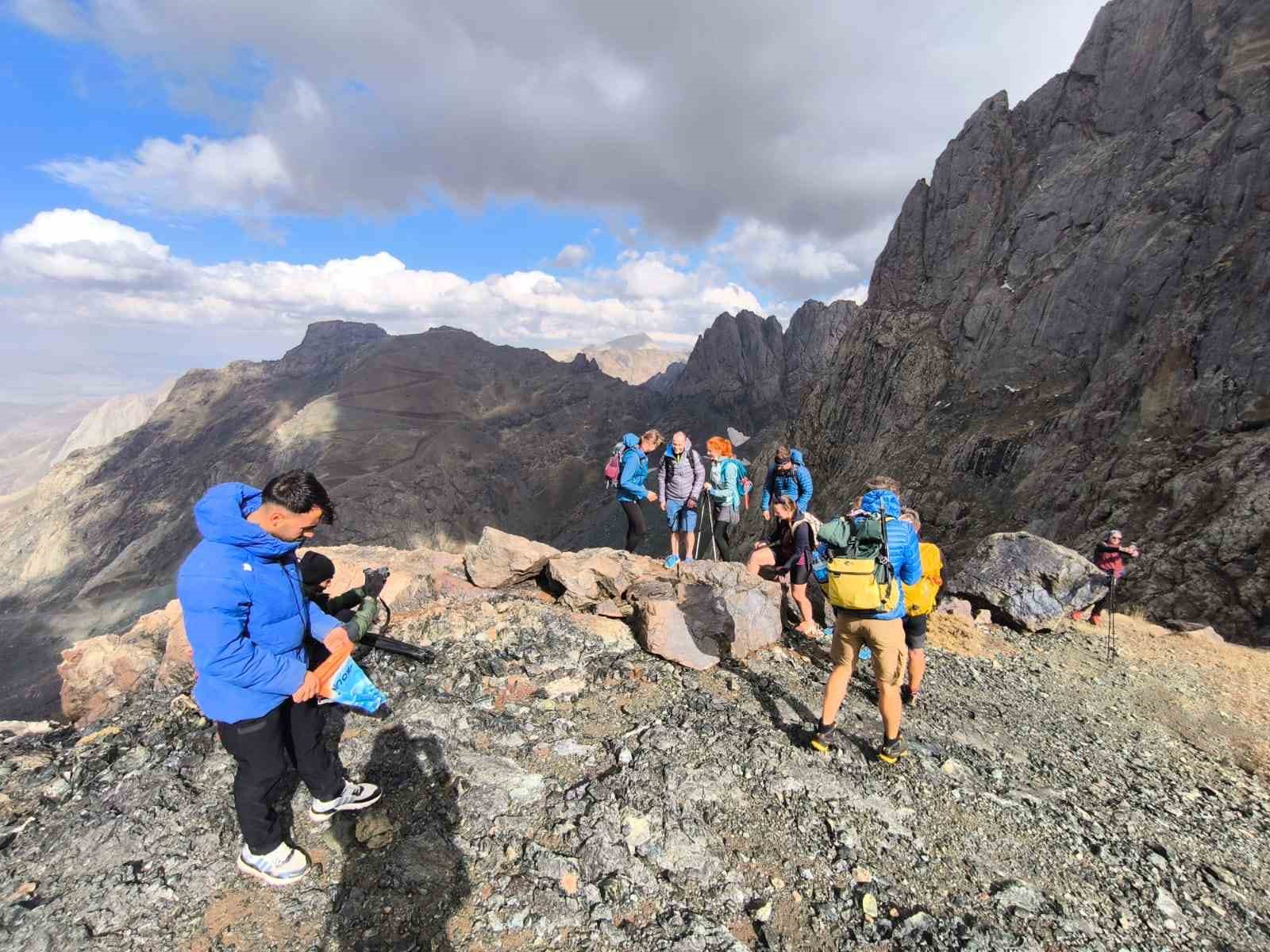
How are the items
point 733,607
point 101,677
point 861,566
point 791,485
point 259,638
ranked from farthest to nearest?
point 791,485 < point 733,607 < point 101,677 < point 861,566 < point 259,638

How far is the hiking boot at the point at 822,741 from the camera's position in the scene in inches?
226

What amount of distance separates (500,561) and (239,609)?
6002 mm

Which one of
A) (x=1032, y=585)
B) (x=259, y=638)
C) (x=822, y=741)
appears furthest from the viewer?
(x=1032, y=585)

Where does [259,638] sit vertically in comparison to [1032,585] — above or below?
above

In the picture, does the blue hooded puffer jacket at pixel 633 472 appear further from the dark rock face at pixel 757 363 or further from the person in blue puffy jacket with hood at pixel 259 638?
the dark rock face at pixel 757 363

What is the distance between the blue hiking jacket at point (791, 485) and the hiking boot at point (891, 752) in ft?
13.3

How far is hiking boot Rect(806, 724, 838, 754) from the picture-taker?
5734 mm

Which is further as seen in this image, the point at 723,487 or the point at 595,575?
the point at 723,487

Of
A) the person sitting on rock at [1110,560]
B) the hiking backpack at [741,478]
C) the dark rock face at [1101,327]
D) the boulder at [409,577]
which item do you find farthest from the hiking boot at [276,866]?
the dark rock face at [1101,327]

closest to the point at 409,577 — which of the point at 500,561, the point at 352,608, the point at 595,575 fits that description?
the point at 500,561

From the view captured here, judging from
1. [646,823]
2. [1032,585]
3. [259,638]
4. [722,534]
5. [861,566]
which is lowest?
[1032,585]

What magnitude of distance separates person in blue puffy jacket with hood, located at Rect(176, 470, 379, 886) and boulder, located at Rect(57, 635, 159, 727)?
14.4 feet

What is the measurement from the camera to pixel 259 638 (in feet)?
12.7

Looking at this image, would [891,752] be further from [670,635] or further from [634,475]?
[634,475]
